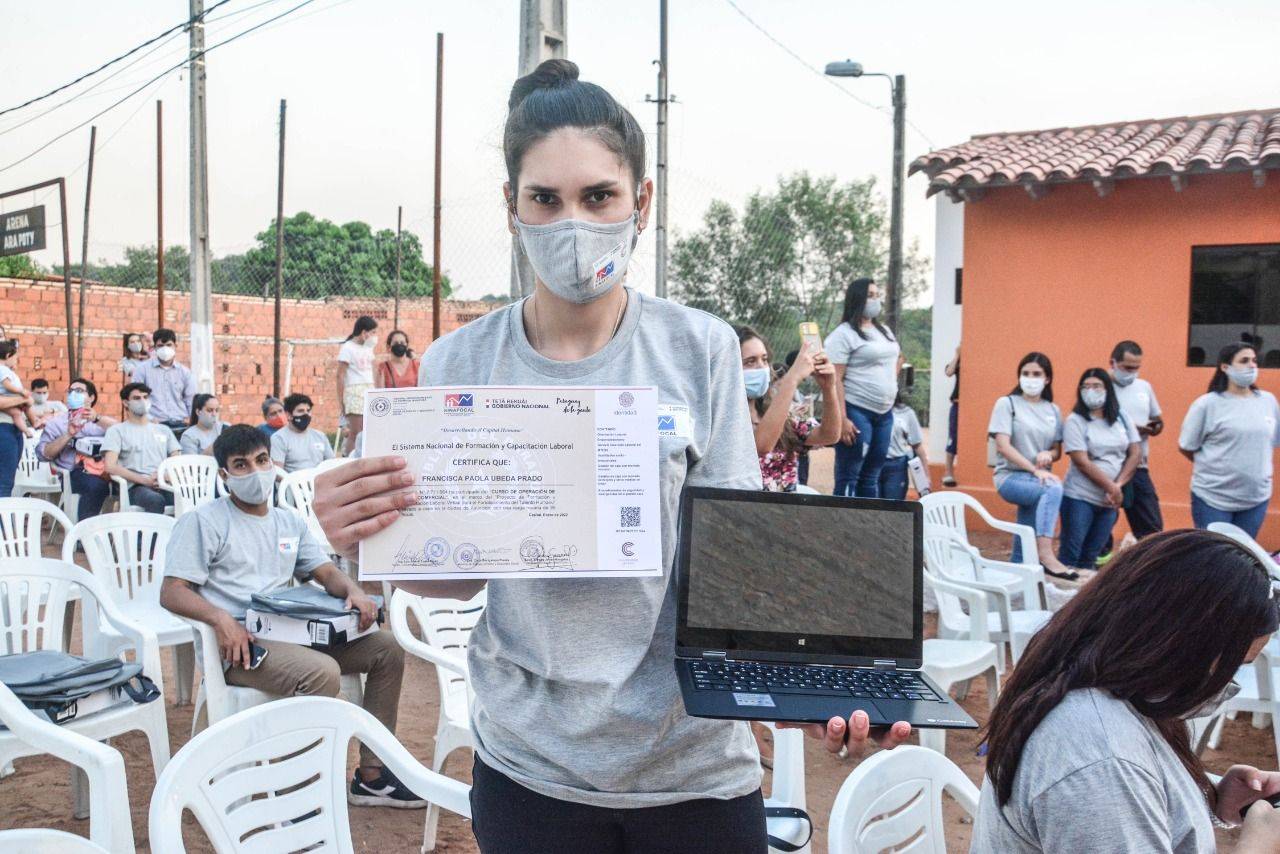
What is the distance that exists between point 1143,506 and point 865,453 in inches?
88.5

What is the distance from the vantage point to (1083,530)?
294 inches

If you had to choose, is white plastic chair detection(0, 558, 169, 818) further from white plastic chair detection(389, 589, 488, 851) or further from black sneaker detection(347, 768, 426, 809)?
white plastic chair detection(389, 589, 488, 851)

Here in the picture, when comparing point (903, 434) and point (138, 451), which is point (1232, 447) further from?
point (138, 451)

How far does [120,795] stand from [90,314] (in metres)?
18.1

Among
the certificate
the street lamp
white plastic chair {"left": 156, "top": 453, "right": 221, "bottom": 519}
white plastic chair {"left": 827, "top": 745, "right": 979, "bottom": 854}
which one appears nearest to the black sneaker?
white plastic chair {"left": 827, "top": 745, "right": 979, "bottom": 854}

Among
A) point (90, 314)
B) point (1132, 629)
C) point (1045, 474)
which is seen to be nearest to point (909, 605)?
point (1132, 629)

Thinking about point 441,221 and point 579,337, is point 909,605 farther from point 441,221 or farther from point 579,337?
point 441,221

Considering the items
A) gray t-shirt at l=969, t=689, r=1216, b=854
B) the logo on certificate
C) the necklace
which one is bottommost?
gray t-shirt at l=969, t=689, r=1216, b=854

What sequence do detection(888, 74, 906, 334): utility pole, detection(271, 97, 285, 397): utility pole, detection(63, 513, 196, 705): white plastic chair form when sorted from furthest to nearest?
detection(271, 97, 285, 397): utility pole < detection(888, 74, 906, 334): utility pole < detection(63, 513, 196, 705): white plastic chair

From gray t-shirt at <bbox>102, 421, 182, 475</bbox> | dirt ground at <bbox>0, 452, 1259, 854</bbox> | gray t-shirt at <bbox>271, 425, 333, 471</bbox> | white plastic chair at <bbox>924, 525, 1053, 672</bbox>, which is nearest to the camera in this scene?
dirt ground at <bbox>0, 452, 1259, 854</bbox>

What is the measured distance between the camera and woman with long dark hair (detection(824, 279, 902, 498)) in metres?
7.43

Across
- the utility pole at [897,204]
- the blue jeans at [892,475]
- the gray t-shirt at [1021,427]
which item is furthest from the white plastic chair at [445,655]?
the utility pole at [897,204]

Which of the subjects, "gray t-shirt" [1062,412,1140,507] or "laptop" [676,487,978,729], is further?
"gray t-shirt" [1062,412,1140,507]

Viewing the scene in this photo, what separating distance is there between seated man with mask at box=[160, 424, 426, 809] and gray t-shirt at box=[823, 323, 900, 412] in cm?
413
